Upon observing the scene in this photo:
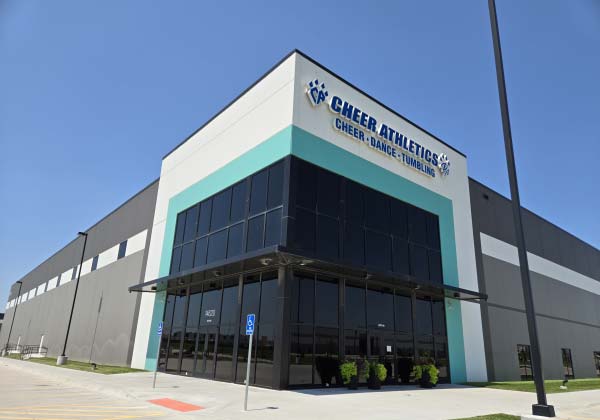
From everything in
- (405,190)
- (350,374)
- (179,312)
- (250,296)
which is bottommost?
(350,374)

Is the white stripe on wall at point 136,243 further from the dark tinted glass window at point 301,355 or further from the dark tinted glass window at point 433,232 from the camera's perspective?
the dark tinted glass window at point 433,232

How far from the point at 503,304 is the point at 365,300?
1571 centimetres

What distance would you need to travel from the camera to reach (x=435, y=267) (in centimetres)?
2561

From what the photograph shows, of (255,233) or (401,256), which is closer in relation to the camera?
(255,233)

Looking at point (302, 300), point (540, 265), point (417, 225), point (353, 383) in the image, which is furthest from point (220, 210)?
point (540, 265)

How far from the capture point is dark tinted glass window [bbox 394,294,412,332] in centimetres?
2217

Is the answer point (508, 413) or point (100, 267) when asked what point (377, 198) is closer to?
point (508, 413)

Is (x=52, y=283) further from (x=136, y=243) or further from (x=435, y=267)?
(x=435, y=267)

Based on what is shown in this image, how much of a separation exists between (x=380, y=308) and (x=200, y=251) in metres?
11.0

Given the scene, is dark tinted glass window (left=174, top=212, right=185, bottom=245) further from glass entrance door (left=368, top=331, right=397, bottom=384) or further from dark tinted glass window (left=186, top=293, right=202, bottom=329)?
glass entrance door (left=368, top=331, right=397, bottom=384)

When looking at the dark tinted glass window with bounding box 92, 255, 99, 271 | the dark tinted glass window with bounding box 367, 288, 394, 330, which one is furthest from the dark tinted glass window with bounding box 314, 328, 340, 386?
the dark tinted glass window with bounding box 92, 255, 99, 271

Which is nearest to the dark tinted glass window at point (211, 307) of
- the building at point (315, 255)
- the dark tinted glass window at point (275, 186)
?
the building at point (315, 255)

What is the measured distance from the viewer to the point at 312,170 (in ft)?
65.1

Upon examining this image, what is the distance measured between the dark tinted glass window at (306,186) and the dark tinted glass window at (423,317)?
9687 millimetres
